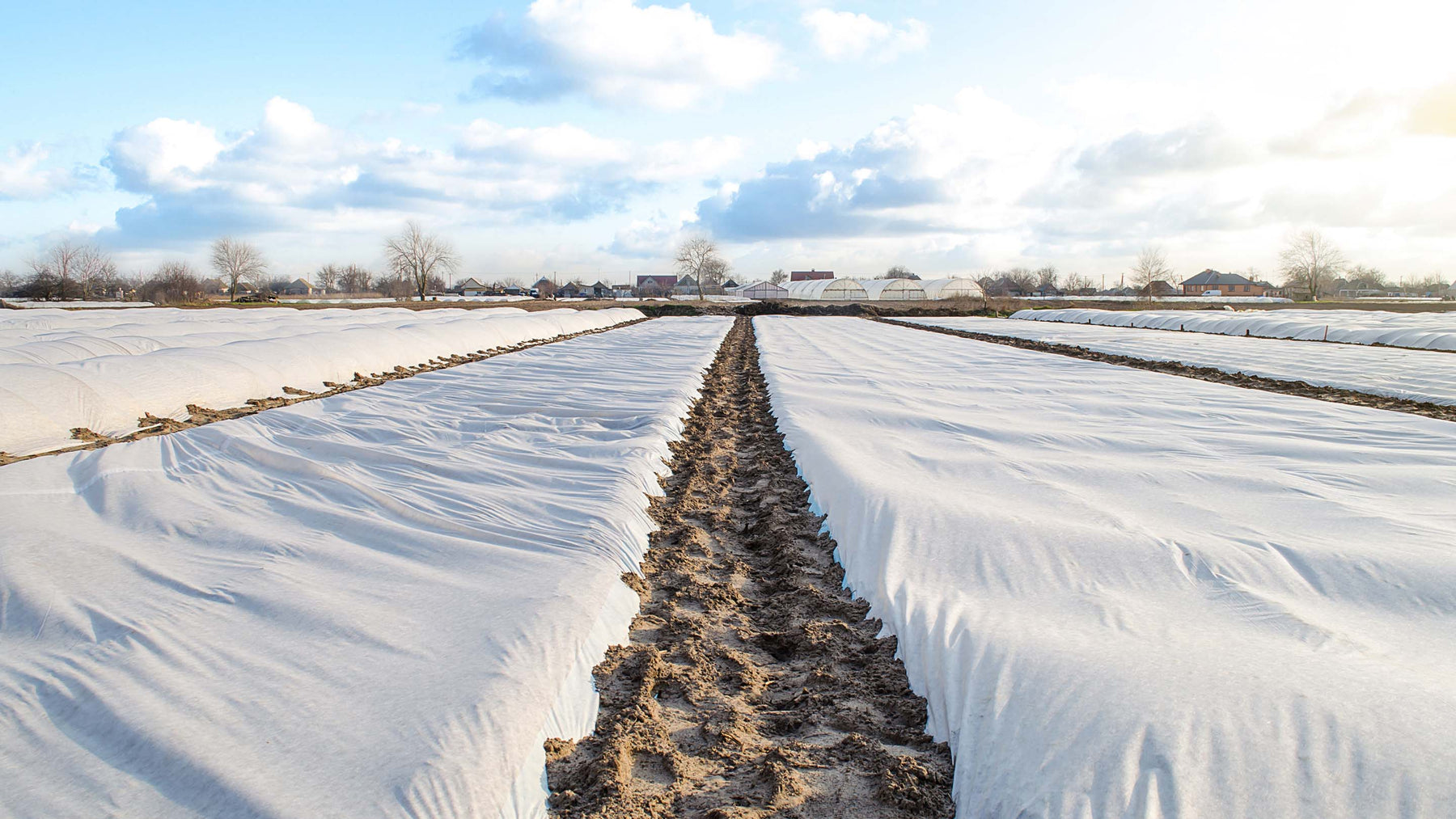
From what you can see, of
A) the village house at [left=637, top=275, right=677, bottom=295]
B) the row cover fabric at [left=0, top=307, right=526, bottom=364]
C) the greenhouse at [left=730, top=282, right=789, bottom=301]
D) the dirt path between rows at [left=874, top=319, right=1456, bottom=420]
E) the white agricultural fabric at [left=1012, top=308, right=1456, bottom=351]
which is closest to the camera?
the dirt path between rows at [left=874, top=319, right=1456, bottom=420]

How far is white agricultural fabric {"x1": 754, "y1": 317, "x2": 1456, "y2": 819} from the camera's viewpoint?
1978 millimetres

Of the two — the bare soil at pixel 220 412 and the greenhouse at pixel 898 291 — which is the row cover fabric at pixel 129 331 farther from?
the greenhouse at pixel 898 291

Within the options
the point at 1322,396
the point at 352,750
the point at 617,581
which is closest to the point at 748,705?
the point at 617,581

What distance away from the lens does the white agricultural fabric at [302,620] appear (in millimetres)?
2035

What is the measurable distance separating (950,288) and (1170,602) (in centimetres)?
5606

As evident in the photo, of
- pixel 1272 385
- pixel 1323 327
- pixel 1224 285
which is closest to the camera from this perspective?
pixel 1272 385

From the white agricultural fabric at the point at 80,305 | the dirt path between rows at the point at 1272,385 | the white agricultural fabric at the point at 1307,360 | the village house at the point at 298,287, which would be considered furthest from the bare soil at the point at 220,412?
the village house at the point at 298,287

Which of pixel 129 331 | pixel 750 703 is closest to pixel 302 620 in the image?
pixel 750 703

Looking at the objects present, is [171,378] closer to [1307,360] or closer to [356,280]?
[1307,360]

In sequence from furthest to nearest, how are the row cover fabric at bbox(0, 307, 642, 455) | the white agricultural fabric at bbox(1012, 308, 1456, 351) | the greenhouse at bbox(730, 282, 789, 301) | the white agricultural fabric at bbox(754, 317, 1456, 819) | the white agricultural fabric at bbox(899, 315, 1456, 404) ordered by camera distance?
the greenhouse at bbox(730, 282, 789, 301), the white agricultural fabric at bbox(1012, 308, 1456, 351), the white agricultural fabric at bbox(899, 315, 1456, 404), the row cover fabric at bbox(0, 307, 642, 455), the white agricultural fabric at bbox(754, 317, 1456, 819)

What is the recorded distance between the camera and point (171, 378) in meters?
8.06

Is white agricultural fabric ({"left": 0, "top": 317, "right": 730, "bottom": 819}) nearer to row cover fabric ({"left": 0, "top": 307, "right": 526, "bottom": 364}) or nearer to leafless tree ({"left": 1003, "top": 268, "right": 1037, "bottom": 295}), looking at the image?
row cover fabric ({"left": 0, "top": 307, "right": 526, "bottom": 364})

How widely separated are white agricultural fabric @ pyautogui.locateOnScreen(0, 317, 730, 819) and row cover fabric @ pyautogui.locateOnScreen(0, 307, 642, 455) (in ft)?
7.59

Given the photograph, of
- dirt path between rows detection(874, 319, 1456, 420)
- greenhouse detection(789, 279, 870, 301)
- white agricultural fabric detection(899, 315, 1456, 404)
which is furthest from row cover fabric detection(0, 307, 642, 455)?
greenhouse detection(789, 279, 870, 301)
